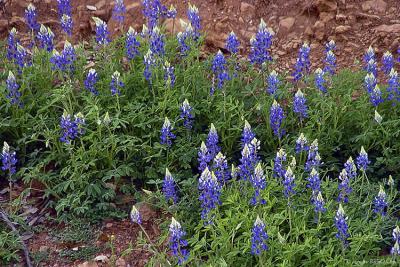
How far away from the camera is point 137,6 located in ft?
24.8

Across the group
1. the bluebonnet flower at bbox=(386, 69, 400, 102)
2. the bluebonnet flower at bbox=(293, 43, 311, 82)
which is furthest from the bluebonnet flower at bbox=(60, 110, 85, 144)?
the bluebonnet flower at bbox=(386, 69, 400, 102)

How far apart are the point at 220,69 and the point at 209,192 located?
5.68ft

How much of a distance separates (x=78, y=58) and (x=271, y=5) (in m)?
2.46

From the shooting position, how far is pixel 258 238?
417 centimetres

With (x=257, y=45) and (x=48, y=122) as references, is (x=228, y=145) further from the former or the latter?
(x=48, y=122)

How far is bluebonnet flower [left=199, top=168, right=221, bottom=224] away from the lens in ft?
14.3

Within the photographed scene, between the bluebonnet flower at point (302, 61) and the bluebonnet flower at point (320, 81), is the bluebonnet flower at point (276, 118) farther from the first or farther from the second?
the bluebonnet flower at point (302, 61)

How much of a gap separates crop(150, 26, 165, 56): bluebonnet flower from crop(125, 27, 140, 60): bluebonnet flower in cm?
15

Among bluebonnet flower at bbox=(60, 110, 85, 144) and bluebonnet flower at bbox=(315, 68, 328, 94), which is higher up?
bluebonnet flower at bbox=(315, 68, 328, 94)

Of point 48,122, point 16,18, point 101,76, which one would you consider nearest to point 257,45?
point 101,76

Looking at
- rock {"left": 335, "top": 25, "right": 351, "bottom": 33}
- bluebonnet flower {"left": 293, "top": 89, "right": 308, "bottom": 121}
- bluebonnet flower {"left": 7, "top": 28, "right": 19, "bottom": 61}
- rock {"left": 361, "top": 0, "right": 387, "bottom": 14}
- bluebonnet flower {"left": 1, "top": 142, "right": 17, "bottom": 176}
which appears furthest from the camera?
rock {"left": 361, "top": 0, "right": 387, "bottom": 14}

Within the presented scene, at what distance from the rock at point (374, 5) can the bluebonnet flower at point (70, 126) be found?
12.0ft

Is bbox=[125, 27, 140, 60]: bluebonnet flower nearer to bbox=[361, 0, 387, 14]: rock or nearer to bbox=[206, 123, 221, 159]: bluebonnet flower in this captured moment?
bbox=[206, 123, 221, 159]: bluebonnet flower

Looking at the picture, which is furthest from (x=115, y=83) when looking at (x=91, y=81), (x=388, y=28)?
(x=388, y=28)
